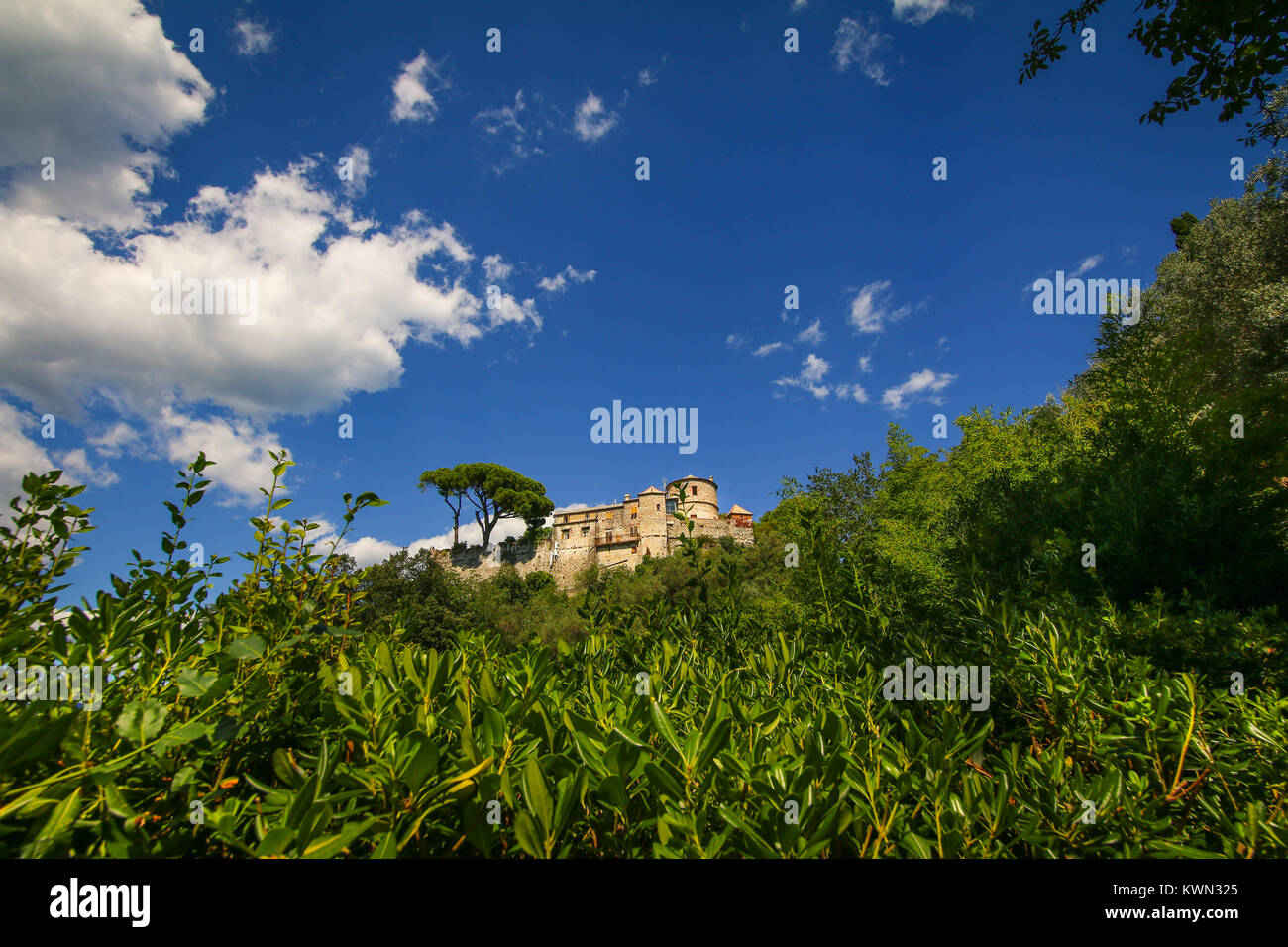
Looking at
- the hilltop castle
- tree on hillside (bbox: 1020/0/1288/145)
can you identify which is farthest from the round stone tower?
tree on hillside (bbox: 1020/0/1288/145)

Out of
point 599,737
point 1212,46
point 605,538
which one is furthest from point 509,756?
point 605,538

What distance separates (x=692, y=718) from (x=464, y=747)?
2.31 feet

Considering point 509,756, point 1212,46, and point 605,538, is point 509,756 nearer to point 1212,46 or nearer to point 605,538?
point 1212,46

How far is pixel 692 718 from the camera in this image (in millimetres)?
1384

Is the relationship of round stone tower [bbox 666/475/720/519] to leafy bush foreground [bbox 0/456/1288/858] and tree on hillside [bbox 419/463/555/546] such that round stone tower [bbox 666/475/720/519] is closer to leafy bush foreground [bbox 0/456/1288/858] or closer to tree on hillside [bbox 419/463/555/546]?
tree on hillside [bbox 419/463/555/546]

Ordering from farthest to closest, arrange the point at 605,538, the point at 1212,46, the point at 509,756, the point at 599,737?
1. the point at 605,538
2. the point at 1212,46
3. the point at 599,737
4. the point at 509,756

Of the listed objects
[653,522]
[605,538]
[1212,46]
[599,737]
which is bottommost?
[605,538]

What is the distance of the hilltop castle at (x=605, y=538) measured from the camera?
148ft

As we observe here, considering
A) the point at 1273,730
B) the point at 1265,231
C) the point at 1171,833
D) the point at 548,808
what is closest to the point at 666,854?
the point at 548,808

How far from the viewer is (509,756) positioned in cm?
96

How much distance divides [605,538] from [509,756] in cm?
4602

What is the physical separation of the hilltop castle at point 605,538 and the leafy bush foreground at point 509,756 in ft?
→ 140
